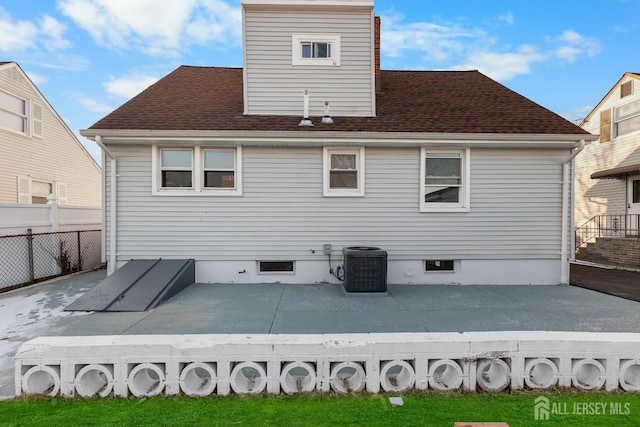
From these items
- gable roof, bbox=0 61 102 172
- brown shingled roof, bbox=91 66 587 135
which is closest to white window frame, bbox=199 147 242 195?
brown shingled roof, bbox=91 66 587 135

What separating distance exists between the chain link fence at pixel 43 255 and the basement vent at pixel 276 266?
5415 mm

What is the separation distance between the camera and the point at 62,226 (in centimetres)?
875

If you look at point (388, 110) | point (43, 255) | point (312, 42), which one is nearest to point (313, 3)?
point (312, 42)

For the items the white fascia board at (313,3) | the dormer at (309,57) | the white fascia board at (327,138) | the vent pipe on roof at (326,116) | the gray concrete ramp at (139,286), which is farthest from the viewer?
the dormer at (309,57)

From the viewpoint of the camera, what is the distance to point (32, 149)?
12.5 m

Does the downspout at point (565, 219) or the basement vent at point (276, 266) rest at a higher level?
the downspout at point (565, 219)

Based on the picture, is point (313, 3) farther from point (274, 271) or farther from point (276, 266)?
point (274, 271)

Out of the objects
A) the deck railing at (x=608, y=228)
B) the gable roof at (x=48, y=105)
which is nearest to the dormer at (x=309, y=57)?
the gable roof at (x=48, y=105)

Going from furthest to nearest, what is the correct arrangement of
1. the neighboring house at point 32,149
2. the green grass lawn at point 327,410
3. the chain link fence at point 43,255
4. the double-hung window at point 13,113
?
the neighboring house at point 32,149 → the double-hung window at point 13,113 → the chain link fence at point 43,255 → the green grass lawn at point 327,410

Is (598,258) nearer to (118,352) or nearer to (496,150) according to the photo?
(496,150)

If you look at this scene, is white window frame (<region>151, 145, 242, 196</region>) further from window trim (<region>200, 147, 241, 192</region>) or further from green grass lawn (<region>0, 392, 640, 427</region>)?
green grass lawn (<region>0, 392, 640, 427</region>)

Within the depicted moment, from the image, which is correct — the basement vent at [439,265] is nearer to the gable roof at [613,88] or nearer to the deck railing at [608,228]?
the deck railing at [608,228]

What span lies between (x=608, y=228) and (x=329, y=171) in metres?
12.9

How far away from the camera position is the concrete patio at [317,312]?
464 cm
